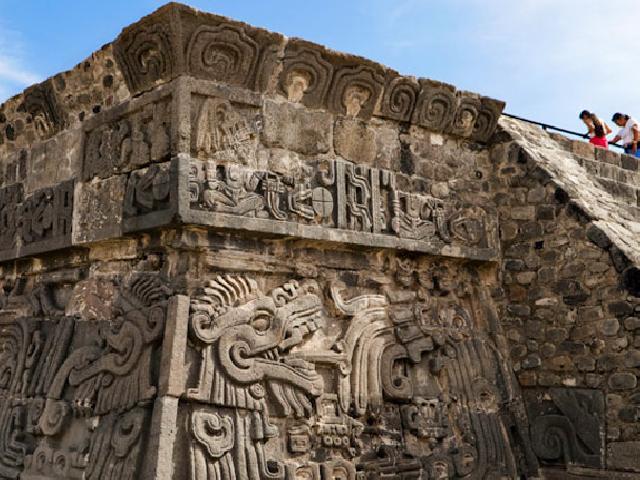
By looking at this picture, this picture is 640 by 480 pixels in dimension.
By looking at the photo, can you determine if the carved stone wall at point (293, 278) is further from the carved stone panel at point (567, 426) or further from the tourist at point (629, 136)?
the tourist at point (629, 136)

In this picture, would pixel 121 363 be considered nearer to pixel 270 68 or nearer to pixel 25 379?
pixel 25 379

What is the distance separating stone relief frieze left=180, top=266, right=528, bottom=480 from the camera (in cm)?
486

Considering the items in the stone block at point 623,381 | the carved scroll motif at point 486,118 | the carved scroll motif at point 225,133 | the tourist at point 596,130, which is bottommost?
the stone block at point 623,381

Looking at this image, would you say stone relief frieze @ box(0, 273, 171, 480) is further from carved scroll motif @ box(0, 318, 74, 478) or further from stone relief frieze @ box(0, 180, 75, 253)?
stone relief frieze @ box(0, 180, 75, 253)

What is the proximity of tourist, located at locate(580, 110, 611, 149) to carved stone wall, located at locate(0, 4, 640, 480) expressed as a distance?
1.75 metres

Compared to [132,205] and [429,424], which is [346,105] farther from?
[429,424]

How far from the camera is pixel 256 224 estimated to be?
513 centimetres

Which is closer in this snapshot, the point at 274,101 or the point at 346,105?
the point at 274,101

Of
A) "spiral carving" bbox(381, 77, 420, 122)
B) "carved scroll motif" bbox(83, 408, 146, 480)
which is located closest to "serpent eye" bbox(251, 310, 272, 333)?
"carved scroll motif" bbox(83, 408, 146, 480)

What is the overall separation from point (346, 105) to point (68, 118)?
6.89 feet

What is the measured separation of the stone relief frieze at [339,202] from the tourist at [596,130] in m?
2.62

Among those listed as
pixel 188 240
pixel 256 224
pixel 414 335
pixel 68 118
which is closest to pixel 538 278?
pixel 414 335

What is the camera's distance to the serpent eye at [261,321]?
16.9 feet

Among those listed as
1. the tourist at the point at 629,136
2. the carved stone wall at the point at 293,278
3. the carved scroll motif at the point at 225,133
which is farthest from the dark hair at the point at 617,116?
the carved scroll motif at the point at 225,133
